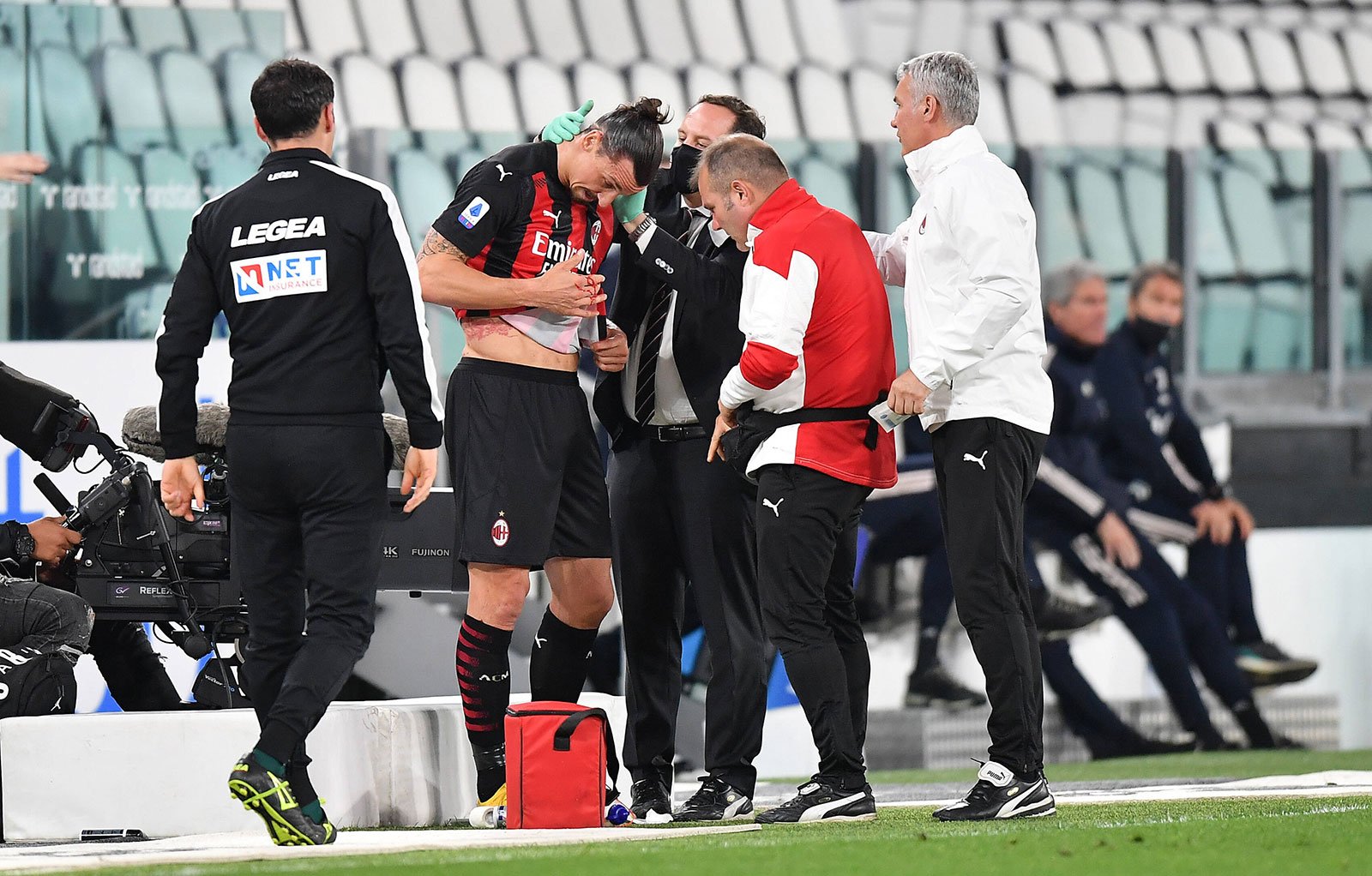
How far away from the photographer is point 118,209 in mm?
6863

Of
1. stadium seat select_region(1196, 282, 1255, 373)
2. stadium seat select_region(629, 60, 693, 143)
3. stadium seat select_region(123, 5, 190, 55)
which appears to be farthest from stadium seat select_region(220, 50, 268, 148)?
stadium seat select_region(1196, 282, 1255, 373)

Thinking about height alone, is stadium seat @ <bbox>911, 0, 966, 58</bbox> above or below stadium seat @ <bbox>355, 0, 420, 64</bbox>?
above

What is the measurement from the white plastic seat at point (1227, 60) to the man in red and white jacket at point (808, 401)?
5139 millimetres

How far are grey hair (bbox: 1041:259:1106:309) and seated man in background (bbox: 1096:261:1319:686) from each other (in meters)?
0.22

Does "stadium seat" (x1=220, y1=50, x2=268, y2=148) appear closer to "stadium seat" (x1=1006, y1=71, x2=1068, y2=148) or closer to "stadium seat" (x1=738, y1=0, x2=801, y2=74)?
"stadium seat" (x1=738, y1=0, x2=801, y2=74)

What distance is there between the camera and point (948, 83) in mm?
4215

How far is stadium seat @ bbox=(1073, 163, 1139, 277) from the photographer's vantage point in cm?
825

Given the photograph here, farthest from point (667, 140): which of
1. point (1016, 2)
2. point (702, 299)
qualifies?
point (702, 299)

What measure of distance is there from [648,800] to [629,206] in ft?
4.86

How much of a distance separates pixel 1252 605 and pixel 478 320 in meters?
5.18

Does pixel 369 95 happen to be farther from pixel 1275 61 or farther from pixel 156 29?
pixel 1275 61

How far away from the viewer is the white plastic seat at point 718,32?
316 inches

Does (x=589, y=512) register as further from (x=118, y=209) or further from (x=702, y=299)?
(x=118, y=209)

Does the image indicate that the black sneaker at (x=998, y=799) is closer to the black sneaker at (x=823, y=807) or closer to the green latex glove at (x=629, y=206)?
the black sneaker at (x=823, y=807)
